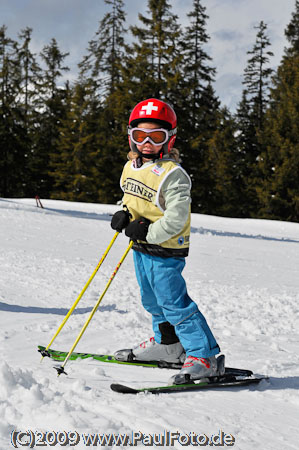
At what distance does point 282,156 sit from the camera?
29.9 metres

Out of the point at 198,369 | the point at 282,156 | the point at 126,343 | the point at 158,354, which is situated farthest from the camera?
the point at 282,156

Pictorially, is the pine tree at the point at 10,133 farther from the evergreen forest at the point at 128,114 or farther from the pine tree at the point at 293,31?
the pine tree at the point at 293,31

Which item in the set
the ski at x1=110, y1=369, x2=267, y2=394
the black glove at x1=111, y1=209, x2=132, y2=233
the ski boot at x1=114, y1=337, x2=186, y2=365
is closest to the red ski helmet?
the black glove at x1=111, y1=209, x2=132, y2=233

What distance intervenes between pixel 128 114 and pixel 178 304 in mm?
28605

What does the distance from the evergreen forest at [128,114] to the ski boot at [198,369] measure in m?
26.9

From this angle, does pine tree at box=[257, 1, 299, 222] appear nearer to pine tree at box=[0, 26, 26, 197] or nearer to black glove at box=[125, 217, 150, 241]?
pine tree at box=[0, 26, 26, 197]

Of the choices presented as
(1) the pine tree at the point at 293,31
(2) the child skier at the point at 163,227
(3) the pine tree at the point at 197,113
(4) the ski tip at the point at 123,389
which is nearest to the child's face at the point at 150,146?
(2) the child skier at the point at 163,227

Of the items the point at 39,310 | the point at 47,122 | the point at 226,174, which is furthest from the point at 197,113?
the point at 39,310

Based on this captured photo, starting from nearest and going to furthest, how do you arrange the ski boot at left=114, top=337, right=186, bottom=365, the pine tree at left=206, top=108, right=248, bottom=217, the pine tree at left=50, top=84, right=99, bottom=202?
1. the ski boot at left=114, top=337, right=186, bottom=365
2. the pine tree at left=206, top=108, right=248, bottom=217
3. the pine tree at left=50, top=84, right=99, bottom=202

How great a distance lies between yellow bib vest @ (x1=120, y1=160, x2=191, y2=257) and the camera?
3322 millimetres

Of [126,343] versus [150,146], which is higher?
[150,146]

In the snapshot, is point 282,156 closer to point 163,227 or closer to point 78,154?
point 78,154

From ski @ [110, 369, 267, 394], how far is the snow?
0.16 feet

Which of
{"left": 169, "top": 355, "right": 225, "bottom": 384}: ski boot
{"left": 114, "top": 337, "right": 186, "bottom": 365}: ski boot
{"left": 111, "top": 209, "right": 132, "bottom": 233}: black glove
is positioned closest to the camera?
{"left": 169, "top": 355, "right": 225, "bottom": 384}: ski boot
